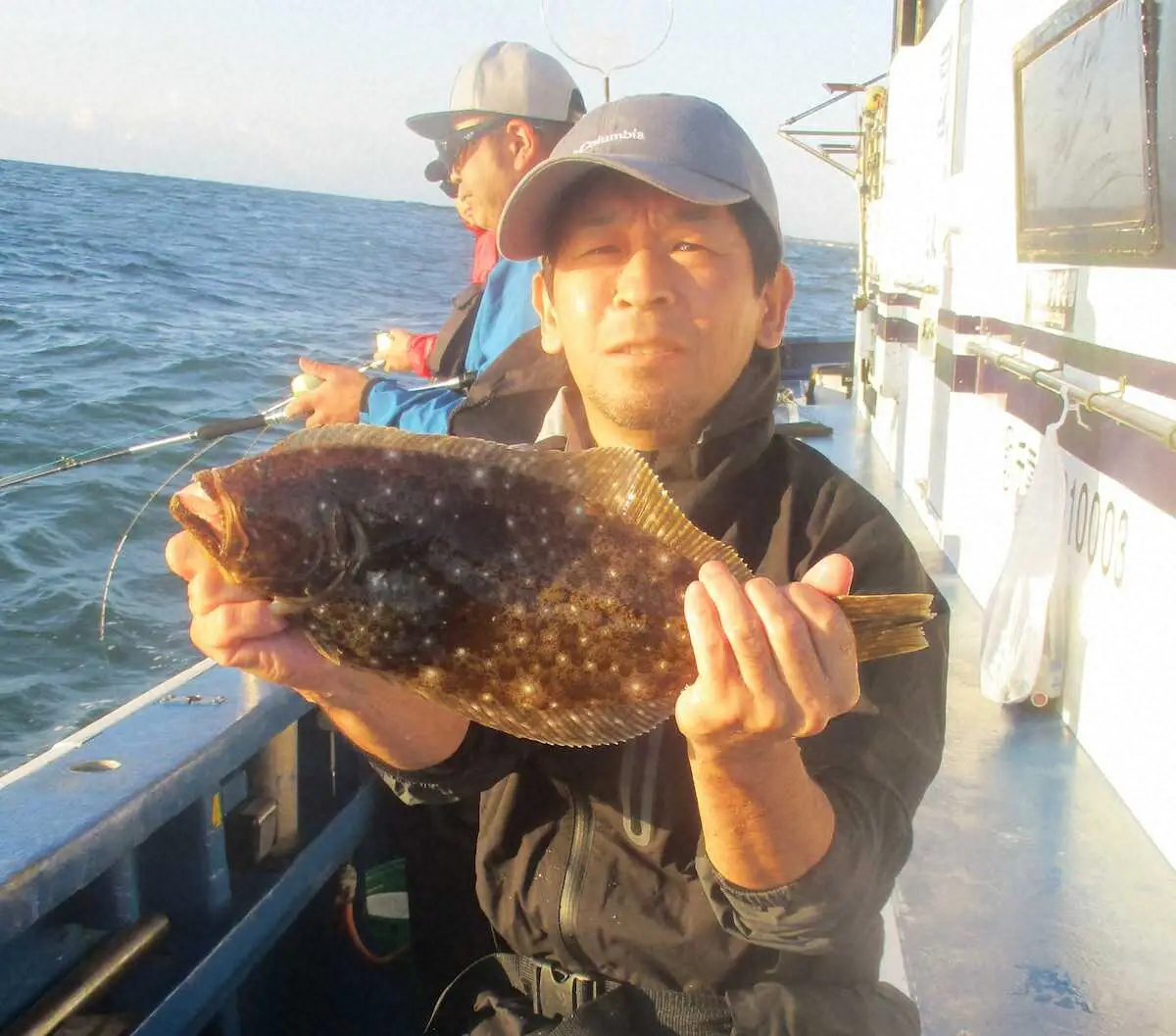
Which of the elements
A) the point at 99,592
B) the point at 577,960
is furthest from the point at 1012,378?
the point at 99,592

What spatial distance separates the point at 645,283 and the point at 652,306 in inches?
1.8

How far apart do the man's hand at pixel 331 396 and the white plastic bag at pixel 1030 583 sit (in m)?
2.60

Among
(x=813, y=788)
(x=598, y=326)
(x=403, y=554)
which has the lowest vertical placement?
(x=813, y=788)

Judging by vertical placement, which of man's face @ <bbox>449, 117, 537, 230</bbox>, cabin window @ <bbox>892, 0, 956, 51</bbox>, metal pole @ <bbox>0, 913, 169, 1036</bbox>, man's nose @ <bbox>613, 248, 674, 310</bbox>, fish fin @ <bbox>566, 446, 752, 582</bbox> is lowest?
metal pole @ <bbox>0, 913, 169, 1036</bbox>

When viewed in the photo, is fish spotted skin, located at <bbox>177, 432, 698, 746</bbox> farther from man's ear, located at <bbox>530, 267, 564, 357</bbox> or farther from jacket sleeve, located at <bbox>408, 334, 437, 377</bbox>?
jacket sleeve, located at <bbox>408, 334, 437, 377</bbox>

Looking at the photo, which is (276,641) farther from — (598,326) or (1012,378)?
(1012,378)

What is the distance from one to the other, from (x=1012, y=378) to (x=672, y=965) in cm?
369

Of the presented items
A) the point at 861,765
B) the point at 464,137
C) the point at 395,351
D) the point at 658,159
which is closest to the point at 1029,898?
the point at 861,765

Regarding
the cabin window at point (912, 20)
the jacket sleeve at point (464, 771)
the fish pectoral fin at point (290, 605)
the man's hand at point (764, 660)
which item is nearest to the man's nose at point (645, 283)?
the man's hand at point (764, 660)

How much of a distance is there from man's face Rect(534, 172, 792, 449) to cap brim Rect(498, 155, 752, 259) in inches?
2.2

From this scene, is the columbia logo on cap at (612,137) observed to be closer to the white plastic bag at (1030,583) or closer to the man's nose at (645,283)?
the man's nose at (645,283)

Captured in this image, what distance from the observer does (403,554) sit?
1771 millimetres

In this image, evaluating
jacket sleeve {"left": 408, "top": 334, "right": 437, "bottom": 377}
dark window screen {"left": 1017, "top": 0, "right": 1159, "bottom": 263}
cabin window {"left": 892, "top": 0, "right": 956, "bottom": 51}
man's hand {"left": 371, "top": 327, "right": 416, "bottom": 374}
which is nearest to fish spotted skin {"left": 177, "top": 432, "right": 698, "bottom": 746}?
dark window screen {"left": 1017, "top": 0, "right": 1159, "bottom": 263}

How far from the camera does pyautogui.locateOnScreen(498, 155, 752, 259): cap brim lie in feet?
6.43
